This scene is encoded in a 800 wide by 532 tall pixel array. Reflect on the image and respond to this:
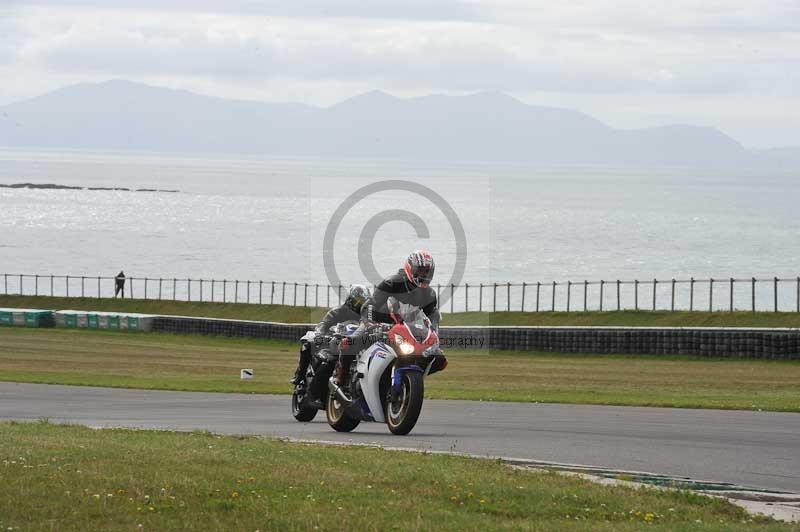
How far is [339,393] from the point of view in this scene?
54.9 ft

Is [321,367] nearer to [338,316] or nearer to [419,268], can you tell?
[338,316]

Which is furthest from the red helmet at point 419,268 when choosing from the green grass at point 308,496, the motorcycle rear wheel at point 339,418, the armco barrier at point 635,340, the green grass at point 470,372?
the armco barrier at point 635,340

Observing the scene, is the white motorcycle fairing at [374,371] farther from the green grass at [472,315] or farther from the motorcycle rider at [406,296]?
the green grass at [472,315]

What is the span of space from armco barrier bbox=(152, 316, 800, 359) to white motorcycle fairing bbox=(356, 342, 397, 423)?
24.4 m

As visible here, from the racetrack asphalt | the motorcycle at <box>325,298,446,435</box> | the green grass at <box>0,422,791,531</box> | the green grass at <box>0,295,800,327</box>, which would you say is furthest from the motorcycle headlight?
the green grass at <box>0,295,800,327</box>

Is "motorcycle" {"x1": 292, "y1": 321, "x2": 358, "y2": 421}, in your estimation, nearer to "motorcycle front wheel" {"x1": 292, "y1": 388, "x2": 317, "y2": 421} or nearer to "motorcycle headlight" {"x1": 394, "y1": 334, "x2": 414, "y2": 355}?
"motorcycle front wheel" {"x1": 292, "y1": 388, "x2": 317, "y2": 421}

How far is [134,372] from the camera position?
37.3 metres

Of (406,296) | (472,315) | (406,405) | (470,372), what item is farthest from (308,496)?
(472,315)

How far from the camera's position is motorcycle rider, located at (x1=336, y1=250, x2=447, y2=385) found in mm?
15320

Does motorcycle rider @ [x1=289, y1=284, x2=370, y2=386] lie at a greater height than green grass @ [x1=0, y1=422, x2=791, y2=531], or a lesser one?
greater

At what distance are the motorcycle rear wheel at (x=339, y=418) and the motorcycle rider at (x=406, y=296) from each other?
871 mm

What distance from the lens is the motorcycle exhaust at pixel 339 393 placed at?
54.4 feet

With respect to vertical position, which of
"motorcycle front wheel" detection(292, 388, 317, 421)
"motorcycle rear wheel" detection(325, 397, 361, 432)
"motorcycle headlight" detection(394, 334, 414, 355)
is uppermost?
"motorcycle headlight" detection(394, 334, 414, 355)

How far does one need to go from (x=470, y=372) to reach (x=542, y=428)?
21053 mm
